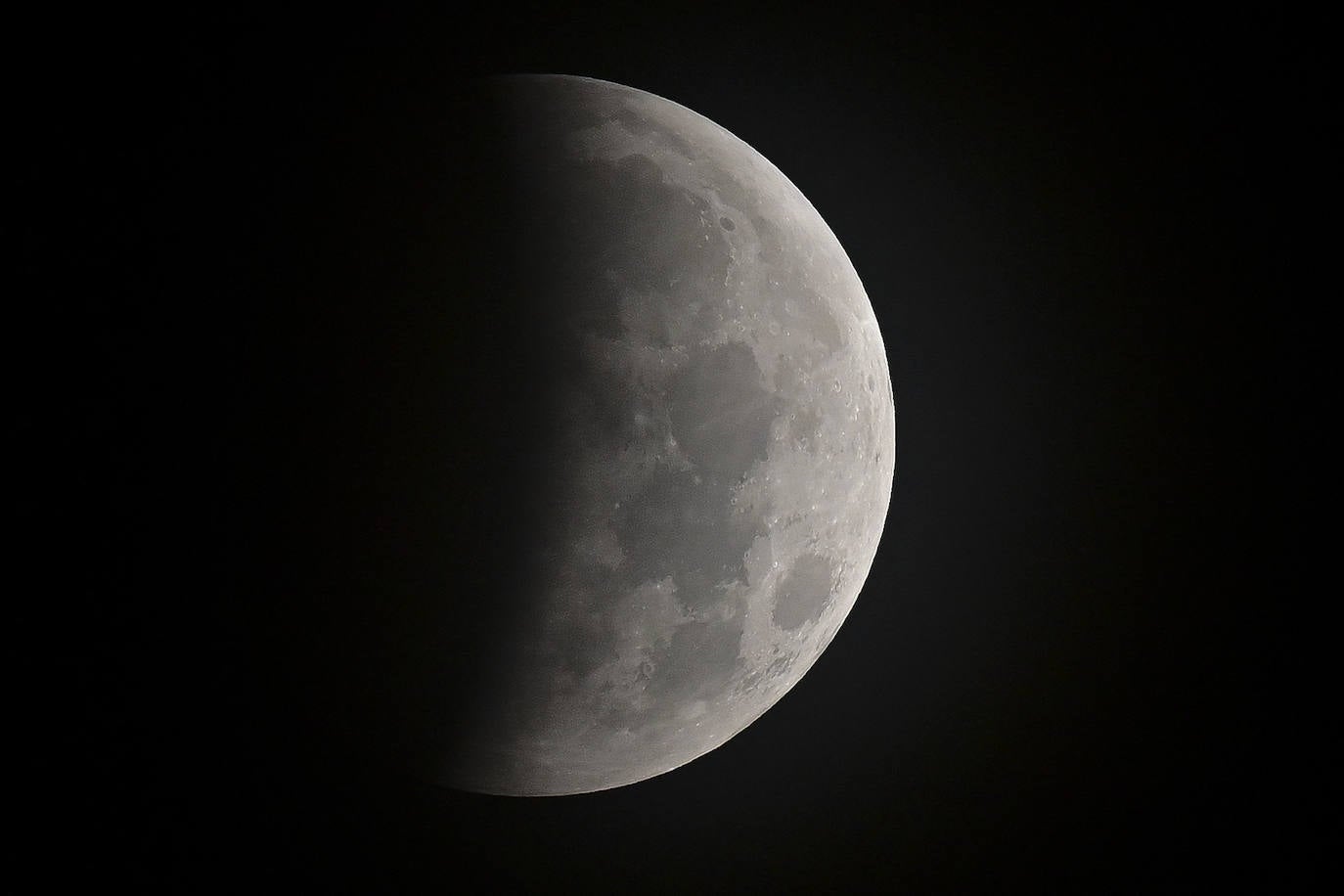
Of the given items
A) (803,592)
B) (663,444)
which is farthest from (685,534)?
(803,592)

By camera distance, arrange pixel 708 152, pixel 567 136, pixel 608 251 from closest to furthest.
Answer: pixel 608 251 < pixel 567 136 < pixel 708 152

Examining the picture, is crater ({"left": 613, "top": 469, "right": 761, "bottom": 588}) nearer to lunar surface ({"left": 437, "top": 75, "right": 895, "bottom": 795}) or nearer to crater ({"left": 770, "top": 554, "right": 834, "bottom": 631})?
lunar surface ({"left": 437, "top": 75, "right": 895, "bottom": 795})

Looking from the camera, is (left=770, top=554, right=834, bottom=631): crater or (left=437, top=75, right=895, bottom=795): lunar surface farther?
(left=770, top=554, right=834, bottom=631): crater

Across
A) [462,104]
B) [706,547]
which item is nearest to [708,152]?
[462,104]

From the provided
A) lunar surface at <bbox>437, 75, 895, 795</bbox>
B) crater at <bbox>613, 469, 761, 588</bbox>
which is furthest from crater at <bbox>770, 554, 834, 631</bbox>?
crater at <bbox>613, 469, 761, 588</bbox>

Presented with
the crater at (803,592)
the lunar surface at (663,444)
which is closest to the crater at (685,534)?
the lunar surface at (663,444)

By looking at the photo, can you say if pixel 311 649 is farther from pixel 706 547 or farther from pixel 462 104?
pixel 462 104

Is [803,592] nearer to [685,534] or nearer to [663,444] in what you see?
[685,534]
